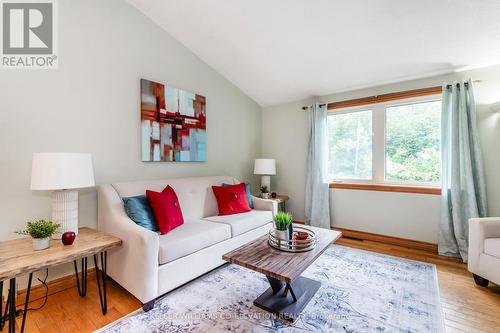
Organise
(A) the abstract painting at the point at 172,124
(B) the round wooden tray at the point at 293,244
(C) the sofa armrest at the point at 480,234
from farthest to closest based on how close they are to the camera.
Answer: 1. (A) the abstract painting at the point at 172,124
2. (C) the sofa armrest at the point at 480,234
3. (B) the round wooden tray at the point at 293,244

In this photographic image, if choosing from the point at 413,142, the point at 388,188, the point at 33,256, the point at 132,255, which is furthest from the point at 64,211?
the point at 413,142

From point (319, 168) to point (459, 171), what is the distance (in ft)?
5.36

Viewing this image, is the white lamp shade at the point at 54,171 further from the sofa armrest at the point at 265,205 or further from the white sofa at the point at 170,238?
the sofa armrest at the point at 265,205

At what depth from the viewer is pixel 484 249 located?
198 centimetres

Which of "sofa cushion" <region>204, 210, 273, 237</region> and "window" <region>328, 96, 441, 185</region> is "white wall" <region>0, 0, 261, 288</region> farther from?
"window" <region>328, 96, 441, 185</region>

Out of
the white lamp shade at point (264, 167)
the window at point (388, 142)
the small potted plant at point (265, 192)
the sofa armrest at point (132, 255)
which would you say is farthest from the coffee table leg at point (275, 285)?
the window at point (388, 142)

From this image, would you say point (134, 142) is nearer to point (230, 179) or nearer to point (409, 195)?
point (230, 179)

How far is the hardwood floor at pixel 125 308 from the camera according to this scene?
1.57 m

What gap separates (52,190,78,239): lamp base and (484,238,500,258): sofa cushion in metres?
3.44

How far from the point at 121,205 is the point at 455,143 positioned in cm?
365

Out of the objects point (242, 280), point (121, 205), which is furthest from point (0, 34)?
point (242, 280)

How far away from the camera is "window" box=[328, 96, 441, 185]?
2961mm

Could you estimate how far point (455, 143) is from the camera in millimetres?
2648

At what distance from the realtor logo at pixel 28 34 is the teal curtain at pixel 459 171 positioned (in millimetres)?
4134
